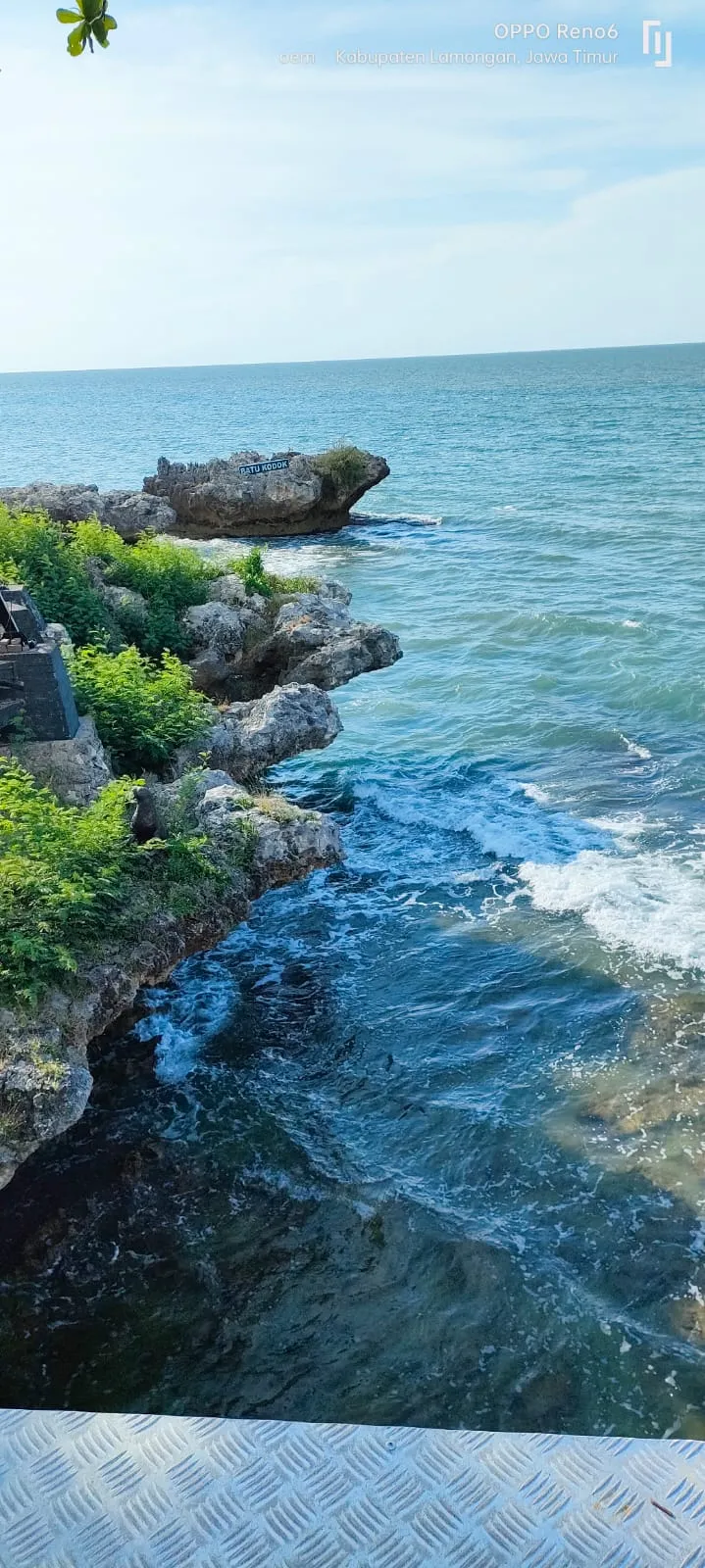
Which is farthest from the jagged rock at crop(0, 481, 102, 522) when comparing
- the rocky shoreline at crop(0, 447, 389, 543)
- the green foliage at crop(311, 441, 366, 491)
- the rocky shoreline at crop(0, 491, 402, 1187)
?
the green foliage at crop(311, 441, 366, 491)

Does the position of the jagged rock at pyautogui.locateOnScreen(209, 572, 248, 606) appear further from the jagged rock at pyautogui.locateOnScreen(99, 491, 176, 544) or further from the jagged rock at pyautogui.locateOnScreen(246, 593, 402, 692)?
the jagged rock at pyautogui.locateOnScreen(99, 491, 176, 544)

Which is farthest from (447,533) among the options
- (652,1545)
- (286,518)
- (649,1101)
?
(652,1545)

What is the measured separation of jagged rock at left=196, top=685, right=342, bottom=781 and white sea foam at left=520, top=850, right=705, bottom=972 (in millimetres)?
4014

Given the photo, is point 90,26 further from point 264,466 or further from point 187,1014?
point 264,466

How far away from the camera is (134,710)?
46.7ft

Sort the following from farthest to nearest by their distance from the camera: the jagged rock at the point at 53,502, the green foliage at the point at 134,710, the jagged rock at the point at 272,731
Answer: the jagged rock at the point at 53,502 → the jagged rock at the point at 272,731 → the green foliage at the point at 134,710

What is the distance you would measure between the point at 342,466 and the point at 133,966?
3716 cm

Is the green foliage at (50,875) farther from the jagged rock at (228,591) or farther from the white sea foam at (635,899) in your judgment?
the jagged rock at (228,591)

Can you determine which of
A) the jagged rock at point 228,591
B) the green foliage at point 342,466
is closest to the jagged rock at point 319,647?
the jagged rock at point 228,591

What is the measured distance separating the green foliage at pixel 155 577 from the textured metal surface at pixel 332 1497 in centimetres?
1355

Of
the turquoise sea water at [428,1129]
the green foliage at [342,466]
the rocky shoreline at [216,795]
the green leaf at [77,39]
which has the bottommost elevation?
the turquoise sea water at [428,1129]

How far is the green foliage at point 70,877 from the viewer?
944cm

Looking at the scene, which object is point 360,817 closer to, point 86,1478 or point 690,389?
point 86,1478

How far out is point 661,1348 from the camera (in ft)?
29.2
